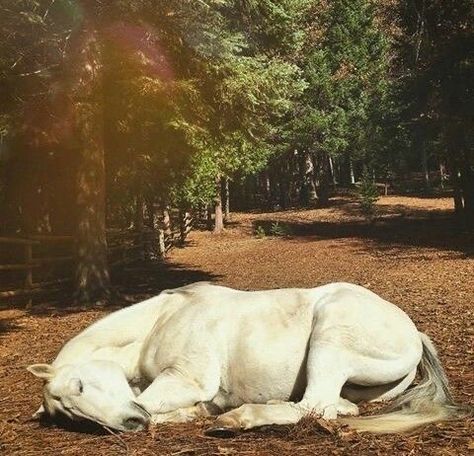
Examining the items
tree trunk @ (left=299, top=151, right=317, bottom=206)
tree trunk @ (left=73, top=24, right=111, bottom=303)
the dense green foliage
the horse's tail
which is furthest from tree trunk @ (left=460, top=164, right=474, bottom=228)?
the horse's tail

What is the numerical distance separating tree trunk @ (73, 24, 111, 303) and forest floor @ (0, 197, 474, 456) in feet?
1.98

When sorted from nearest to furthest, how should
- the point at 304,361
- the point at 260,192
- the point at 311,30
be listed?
the point at 304,361 < the point at 311,30 < the point at 260,192

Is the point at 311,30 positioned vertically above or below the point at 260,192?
above

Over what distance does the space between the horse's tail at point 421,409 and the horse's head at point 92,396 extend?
4.15 ft

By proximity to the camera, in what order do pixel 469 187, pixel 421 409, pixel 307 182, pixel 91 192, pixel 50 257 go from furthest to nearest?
pixel 307 182, pixel 469 187, pixel 50 257, pixel 91 192, pixel 421 409

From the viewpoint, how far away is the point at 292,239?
2664cm

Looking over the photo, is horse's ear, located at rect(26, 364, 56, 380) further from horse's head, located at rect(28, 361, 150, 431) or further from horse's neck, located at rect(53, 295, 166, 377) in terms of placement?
horse's neck, located at rect(53, 295, 166, 377)

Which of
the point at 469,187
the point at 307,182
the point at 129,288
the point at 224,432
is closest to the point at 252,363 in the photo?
the point at 224,432

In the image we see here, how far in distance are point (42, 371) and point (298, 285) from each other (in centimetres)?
1021

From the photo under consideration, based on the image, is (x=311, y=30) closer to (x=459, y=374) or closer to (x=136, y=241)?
(x=136, y=241)

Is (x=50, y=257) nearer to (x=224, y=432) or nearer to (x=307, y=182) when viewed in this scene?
(x=224, y=432)

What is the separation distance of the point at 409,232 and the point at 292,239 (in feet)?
15.9

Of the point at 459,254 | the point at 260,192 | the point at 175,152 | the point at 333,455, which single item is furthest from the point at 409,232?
the point at 260,192

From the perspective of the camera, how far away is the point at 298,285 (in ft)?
45.1
